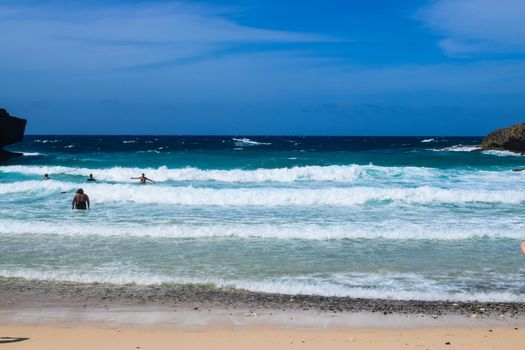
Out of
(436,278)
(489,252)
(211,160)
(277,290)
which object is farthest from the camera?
(211,160)

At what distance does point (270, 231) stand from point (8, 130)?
38.2 m

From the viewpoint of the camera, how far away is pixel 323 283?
8531mm

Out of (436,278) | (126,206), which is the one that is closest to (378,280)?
(436,278)

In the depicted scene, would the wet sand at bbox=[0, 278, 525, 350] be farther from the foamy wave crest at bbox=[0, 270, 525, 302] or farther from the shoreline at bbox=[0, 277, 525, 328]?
the foamy wave crest at bbox=[0, 270, 525, 302]

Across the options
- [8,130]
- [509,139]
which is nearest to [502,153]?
[509,139]

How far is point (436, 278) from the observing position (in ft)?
29.1

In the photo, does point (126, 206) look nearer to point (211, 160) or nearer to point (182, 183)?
point (182, 183)

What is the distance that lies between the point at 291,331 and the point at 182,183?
20.2m

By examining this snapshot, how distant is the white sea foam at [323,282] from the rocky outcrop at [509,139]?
44.0 metres

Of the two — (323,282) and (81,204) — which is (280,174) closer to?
(81,204)

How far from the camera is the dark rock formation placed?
42838 mm

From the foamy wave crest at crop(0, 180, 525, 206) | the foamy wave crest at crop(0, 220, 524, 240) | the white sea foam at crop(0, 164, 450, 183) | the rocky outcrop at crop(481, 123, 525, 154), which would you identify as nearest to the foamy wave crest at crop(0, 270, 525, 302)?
the foamy wave crest at crop(0, 220, 524, 240)

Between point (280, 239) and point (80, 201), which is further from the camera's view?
point (80, 201)

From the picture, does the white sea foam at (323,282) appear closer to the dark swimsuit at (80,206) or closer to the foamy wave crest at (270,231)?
the foamy wave crest at (270,231)
